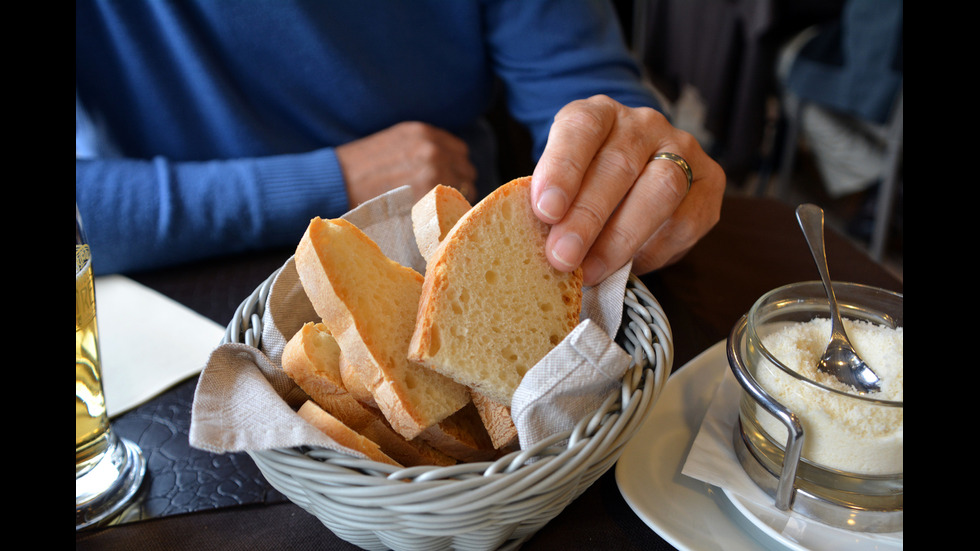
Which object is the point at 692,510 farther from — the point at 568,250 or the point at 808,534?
the point at 568,250

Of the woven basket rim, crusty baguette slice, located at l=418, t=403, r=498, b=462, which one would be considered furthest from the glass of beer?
crusty baguette slice, located at l=418, t=403, r=498, b=462

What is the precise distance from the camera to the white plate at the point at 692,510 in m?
0.45

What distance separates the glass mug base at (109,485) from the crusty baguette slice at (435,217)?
31cm

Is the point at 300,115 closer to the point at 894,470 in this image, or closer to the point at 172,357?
the point at 172,357

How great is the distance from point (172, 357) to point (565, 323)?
424 mm

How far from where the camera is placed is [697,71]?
7.16 ft

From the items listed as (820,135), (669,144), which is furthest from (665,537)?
(820,135)

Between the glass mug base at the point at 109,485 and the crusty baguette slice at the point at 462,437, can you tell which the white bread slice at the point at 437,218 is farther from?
the glass mug base at the point at 109,485

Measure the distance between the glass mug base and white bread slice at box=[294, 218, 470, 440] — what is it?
205 mm

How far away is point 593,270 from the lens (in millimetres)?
582

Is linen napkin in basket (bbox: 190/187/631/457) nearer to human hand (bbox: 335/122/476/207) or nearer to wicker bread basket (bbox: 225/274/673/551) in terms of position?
wicker bread basket (bbox: 225/274/673/551)

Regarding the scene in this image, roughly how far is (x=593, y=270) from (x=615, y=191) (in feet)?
0.27

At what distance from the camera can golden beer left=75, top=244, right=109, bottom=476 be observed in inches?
19.6
